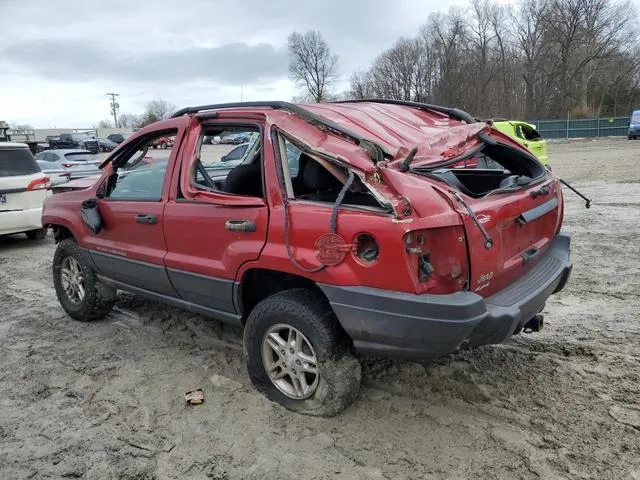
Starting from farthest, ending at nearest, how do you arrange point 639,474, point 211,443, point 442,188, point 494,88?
point 494,88, point 211,443, point 442,188, point 639,474

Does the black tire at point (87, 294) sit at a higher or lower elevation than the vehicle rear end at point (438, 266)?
lower

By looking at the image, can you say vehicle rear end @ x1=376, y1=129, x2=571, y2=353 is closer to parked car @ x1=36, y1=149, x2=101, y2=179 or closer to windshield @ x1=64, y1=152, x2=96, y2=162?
parked car @ x1=36, y1=149, x2=101, y2=179

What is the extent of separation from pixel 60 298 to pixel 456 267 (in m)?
4.17

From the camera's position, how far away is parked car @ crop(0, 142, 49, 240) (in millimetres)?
8594

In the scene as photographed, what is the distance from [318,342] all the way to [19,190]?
7.60m

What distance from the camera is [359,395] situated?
138 inches

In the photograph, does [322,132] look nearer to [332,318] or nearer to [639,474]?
[332,318]

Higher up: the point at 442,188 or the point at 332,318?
the point at 442,188

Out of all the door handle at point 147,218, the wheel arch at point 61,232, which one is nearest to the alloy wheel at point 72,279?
the wheel arch at point 61,232

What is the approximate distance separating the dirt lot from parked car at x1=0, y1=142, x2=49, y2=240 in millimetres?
4356

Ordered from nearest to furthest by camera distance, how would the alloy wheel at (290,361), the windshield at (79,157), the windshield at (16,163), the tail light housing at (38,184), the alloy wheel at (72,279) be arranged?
1. the alloy wheel at (290,361)
2. the alloy wheel at (72,279)
3. the windshield at (16,163)
4. the tail light housing at (38,184)
5. the windshield at (79,157)

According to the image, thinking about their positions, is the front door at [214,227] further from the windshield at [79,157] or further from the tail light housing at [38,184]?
the windshield at [79,157]

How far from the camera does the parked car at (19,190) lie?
859 cm

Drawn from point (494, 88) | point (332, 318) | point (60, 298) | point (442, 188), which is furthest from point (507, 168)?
point (494, 88)
